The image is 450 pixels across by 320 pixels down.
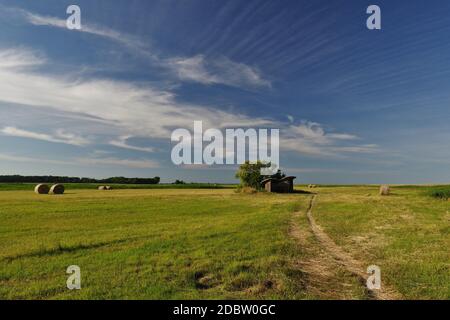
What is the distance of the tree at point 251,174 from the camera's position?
3258 inches

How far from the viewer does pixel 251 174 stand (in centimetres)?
8362

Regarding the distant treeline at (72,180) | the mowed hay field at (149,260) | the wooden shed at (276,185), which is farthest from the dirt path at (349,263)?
the distant treeline at (72,180)

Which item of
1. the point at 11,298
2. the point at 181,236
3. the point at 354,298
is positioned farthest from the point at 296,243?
the point at 11,298

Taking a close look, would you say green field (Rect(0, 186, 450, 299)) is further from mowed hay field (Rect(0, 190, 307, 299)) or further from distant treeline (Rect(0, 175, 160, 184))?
distant treeline (Rect(0, 175, 160, 184))

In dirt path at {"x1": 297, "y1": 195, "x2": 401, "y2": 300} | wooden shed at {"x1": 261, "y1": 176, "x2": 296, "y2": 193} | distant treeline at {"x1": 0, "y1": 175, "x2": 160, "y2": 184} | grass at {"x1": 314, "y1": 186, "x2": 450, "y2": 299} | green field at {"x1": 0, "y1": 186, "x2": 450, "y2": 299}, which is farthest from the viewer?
distant treeline at {"x1": 0, "y1": 175, "x2": 160, "y2": 184}

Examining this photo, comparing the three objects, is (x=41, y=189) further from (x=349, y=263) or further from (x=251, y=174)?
(x=349, y=263)

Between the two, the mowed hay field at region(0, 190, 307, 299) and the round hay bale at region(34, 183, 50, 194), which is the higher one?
the round hay bale at region(34, 183, 50, 194)

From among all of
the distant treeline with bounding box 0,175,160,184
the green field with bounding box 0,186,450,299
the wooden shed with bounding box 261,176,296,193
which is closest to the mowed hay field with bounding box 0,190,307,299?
the green field with bounding box 0,186,450,299

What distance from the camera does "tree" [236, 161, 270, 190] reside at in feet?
271

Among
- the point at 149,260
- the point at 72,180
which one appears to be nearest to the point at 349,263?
the point at 149,260

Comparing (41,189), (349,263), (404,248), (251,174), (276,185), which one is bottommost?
(349,263)

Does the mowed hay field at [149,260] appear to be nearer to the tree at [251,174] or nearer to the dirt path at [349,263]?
the dirt path at [349,263]
